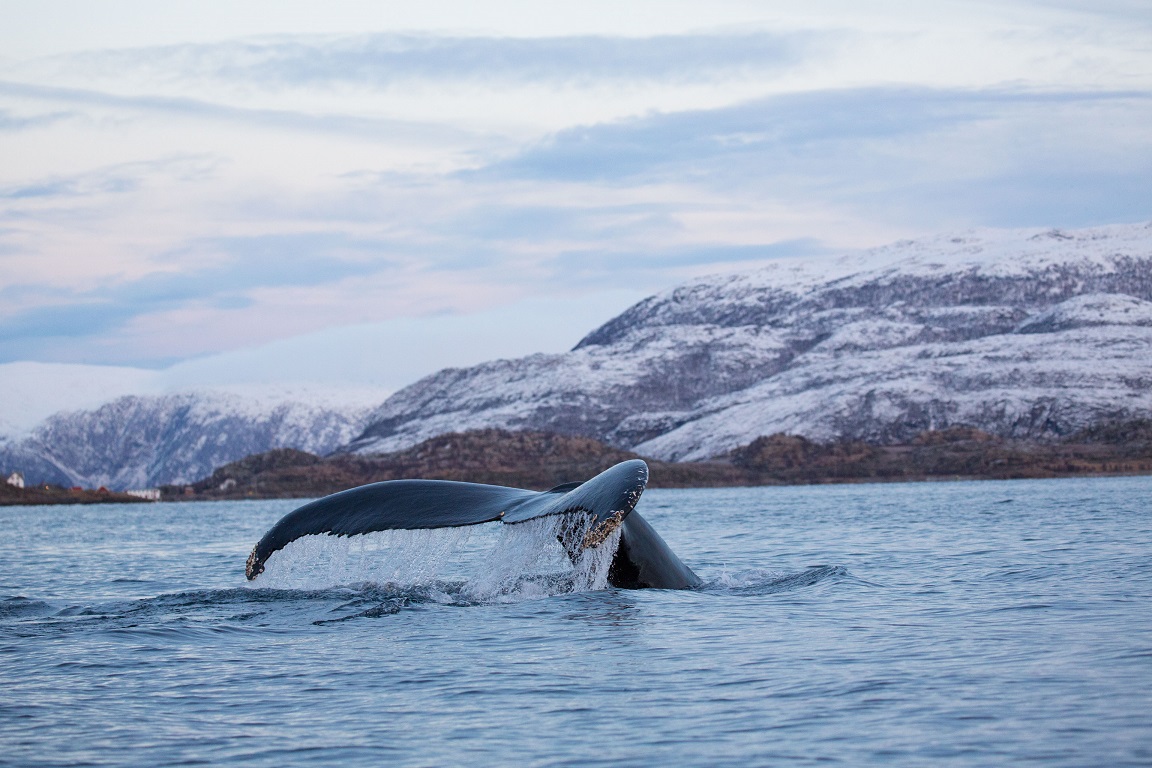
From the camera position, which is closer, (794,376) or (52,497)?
(52,497)

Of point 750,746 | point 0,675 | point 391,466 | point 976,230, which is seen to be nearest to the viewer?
point 750,746

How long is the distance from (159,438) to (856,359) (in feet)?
327

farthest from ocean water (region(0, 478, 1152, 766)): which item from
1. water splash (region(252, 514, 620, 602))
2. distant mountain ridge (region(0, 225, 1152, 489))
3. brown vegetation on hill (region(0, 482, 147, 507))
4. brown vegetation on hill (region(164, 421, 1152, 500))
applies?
distant mountain ridge (region(0, 225, 1152, 489))

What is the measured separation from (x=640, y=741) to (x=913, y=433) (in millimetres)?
108655

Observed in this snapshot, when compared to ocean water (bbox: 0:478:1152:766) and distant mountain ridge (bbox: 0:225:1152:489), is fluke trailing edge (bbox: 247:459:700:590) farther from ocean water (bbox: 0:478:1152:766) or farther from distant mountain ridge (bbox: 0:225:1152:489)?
distant mountain ridge (bbox: 0:225:1152:489)

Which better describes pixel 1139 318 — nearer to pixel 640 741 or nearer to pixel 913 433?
pixel 913 433

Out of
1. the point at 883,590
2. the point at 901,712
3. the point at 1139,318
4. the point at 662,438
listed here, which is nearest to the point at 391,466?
the point at 662,438

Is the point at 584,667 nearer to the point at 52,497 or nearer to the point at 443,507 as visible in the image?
the point at 443,507

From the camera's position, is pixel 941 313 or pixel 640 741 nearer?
pixel 640 741

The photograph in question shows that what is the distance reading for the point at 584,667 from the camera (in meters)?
10.3

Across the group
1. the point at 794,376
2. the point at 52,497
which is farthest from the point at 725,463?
the point at 52,497

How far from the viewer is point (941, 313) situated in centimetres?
15812

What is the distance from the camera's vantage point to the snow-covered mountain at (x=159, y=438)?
601 ft

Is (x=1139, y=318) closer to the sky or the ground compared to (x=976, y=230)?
closer to the ground
